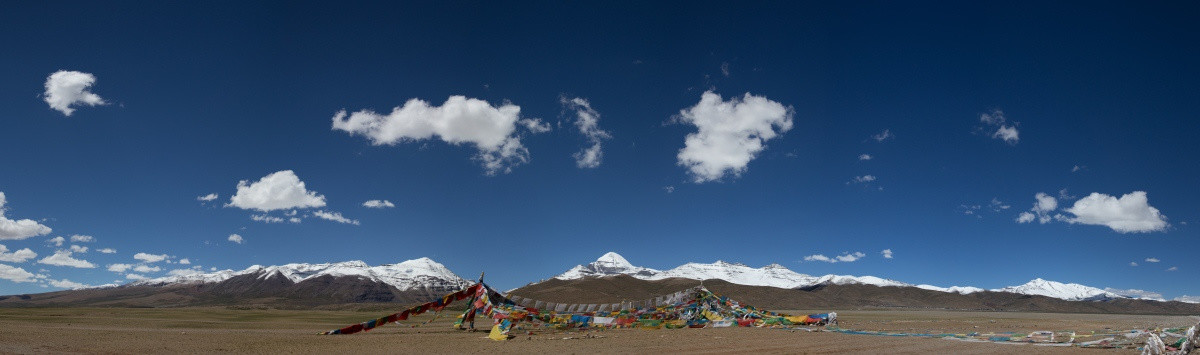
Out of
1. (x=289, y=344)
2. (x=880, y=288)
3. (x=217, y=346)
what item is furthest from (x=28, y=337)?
(x=880, y=288)

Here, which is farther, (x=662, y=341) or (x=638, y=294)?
(x=638, y=294)

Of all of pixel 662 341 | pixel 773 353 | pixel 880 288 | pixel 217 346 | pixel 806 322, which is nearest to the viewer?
pixel 773 353

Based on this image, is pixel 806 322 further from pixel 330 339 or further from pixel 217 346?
pixel 217 346

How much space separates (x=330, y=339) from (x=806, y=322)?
2238 centimetres

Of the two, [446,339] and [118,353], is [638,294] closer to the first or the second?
[446,339]

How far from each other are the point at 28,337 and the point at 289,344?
27.3 feet

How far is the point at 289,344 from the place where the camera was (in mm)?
20656

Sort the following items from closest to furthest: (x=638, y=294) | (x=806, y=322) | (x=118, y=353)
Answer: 1. (x=118, y=353)
2. (x=806, y=322)
3. (x=638, y=294)

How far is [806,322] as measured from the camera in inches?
1261

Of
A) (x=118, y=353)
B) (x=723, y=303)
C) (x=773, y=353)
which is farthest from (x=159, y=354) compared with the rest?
(x=723, y=303)

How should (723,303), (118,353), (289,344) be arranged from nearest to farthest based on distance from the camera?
(118,353) → (289,344) → (723,303)

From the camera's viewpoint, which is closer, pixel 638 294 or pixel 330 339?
pixel 330 339

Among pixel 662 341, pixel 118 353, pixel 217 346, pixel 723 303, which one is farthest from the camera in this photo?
pixel 723 303

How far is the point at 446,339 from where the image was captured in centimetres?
2322
